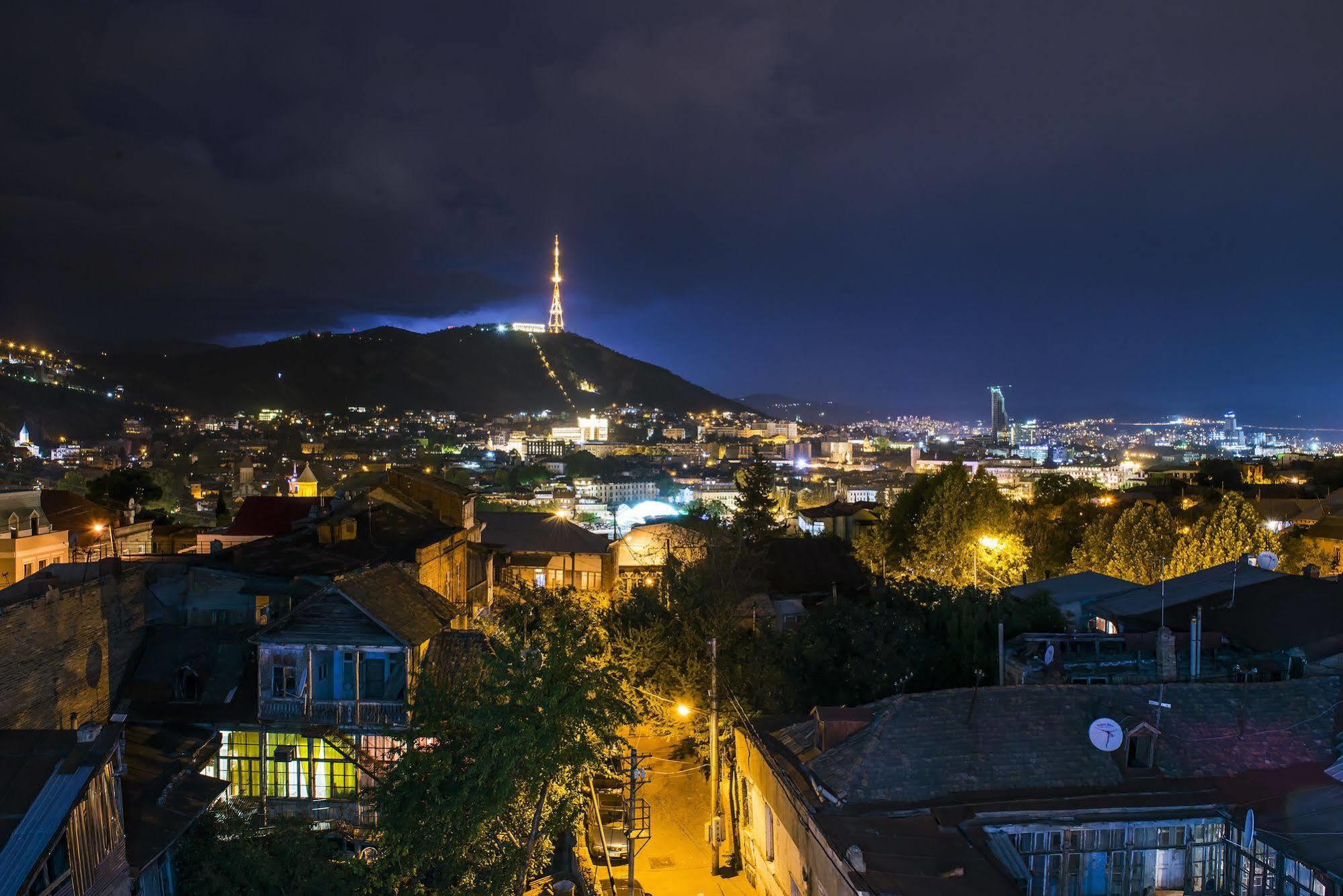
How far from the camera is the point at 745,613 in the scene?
2058 cm

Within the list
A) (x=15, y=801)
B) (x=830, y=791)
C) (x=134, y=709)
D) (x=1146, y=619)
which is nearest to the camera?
(x=15, y=801)

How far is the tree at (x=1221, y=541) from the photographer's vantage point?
24250 millimetres

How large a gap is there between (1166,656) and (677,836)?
828cm

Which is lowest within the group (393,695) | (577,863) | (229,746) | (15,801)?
(577,863)

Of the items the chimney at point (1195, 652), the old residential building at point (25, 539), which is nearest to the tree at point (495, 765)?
the chimney at point (1195, 652)

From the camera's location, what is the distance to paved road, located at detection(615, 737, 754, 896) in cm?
1231

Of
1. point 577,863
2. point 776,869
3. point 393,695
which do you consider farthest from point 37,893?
point 776,869

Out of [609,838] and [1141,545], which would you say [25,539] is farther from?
A: [1141,545]

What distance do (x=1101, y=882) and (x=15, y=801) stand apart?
10252mm

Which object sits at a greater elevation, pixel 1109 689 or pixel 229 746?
pixel 1109 689

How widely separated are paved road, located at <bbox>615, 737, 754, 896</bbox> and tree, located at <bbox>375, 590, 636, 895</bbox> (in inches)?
134

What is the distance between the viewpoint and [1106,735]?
912 cm

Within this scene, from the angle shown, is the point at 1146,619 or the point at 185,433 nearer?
the point at 1146,619

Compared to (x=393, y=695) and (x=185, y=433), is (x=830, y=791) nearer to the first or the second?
(x=393, y=695)
